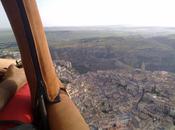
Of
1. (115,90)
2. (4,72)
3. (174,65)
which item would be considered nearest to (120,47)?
(174,65)

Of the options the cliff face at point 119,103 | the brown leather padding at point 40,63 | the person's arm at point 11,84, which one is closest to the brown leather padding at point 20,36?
the brown leather padding at point 40,63

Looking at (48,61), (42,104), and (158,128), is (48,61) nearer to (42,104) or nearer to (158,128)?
(42,104)

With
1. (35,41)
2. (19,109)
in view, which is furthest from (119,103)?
(35,41)

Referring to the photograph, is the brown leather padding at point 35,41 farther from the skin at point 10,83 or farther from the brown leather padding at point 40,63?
the skin at point 10,83

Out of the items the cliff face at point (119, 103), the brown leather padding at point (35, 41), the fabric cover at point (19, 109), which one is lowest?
the cliff face at point (119, 103)

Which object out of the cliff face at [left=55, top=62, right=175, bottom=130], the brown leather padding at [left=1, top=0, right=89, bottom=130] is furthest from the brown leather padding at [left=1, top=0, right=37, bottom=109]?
the cliff face at [left=55, top=62, right=175, bottom=130]

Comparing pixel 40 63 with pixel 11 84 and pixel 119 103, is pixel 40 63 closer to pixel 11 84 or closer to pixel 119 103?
pixel 11 84
